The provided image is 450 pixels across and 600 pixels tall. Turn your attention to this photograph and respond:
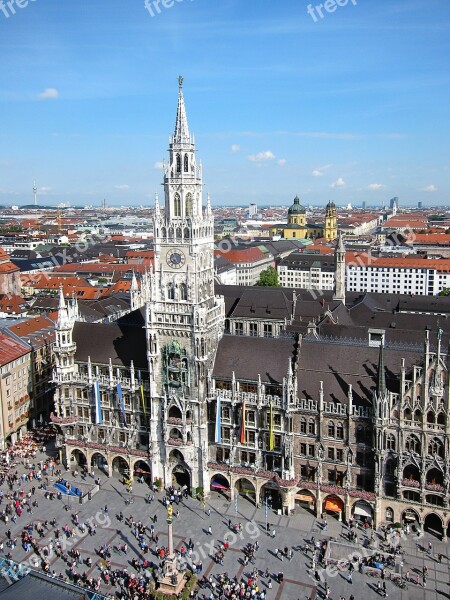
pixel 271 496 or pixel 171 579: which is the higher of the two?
pixel 271 496

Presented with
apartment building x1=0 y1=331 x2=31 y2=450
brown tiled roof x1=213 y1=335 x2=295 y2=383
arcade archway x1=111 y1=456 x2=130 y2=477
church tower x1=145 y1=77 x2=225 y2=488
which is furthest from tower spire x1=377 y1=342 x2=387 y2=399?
apartment building x1=0 y1=331 x2=31 y2=450

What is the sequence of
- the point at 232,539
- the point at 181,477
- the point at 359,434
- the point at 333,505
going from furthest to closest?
the point at 181,477 < the point at 333,505 < the point at 359,434 < the point at 232,539

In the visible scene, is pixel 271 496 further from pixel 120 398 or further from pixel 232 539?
pixel 120 398

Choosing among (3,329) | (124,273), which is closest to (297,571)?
(3,329)

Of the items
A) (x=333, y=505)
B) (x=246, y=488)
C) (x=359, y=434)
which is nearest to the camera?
(x=359, y=434)

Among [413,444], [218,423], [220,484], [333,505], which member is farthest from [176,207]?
[333,505]

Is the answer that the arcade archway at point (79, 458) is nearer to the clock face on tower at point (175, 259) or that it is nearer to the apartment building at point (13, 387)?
the apartment building at point (13, 387)

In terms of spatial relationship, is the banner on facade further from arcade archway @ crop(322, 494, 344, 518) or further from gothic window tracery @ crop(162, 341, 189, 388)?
arcade archway @ crop(322, 494, 344, 518)
